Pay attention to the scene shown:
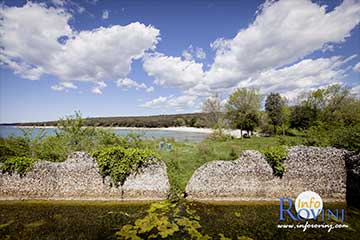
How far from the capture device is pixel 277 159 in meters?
8.07

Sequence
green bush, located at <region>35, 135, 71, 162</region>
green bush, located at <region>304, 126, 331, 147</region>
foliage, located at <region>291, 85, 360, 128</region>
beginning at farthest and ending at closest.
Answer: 1. foliage, located at <region>291, 85, 360, 128</region>
2. green bush, located at <region>304, 126, 331, 147</region>
3. green bush, located at <region>35, 135, 71, 162</region>

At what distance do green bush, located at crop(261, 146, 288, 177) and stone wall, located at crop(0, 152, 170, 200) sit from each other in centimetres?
557

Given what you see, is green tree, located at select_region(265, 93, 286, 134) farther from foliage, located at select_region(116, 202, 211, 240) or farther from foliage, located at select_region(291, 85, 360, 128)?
foliage, located at select_region(116, 202, 211, 240)

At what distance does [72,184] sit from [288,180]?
1011 cm

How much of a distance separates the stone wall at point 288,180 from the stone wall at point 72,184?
3.06 metres

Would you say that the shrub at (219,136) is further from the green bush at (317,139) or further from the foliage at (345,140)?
the foliage at (345,140)

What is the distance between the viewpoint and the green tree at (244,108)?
3250 cm

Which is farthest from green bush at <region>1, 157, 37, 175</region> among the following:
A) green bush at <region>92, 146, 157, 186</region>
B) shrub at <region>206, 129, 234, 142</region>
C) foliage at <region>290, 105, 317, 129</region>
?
foliage at <region>290, 105, 317, 129</region>

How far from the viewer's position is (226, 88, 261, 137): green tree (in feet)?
107

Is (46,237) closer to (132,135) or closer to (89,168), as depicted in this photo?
(89,168)

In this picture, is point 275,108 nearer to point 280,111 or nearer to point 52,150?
point 280,111

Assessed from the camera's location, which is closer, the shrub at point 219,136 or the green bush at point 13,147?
the green bush at point 13,147

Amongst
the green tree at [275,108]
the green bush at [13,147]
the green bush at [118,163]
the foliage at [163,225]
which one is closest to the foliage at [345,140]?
the foliage at [163,225]

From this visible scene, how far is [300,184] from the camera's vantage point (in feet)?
26.6
